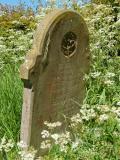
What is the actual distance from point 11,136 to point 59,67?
32.4 inches

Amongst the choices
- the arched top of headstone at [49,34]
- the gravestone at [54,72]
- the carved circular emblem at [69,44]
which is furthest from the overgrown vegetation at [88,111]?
the arched top of headstone at [49,34]

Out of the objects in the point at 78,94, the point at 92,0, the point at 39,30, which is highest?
the point at 92,0

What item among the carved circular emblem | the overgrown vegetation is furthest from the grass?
the carved circular emblem

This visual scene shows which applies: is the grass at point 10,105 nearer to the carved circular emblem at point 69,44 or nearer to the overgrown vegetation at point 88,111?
the overgrown vegetation at point 88,111

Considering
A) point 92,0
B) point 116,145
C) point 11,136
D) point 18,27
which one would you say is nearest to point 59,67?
point 11,136

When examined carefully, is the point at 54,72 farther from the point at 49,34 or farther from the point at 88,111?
the point at 88,111

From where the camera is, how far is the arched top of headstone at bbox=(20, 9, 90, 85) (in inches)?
200

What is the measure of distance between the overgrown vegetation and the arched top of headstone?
463 mm

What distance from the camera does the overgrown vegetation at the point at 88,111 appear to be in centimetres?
405

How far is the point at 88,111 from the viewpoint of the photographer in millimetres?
4258

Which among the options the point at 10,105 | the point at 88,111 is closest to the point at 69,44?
the point at 10,105

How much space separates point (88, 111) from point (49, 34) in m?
1.23

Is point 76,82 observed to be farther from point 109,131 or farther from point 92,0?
point 92,0

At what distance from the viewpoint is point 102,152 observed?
13.1ft
